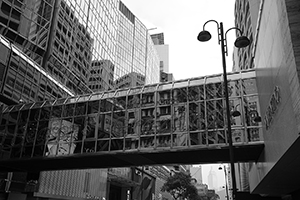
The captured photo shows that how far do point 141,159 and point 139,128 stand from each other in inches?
104

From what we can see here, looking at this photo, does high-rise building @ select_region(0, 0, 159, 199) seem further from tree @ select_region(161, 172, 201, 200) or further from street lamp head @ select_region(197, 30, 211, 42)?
street lamp head @ select_region(197, 30, 211, 42)

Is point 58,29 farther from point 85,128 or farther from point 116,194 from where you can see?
point 116,194

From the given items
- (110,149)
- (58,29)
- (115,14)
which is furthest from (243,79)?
(115,14)

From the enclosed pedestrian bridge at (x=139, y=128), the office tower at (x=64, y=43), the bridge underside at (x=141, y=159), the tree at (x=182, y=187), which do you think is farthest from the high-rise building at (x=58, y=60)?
the tree at (x=182, y=187)

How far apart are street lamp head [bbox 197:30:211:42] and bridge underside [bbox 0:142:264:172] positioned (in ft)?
24.8

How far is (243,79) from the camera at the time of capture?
767 inches

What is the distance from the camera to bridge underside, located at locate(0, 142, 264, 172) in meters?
19.2

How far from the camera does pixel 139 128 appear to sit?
71.7 ft

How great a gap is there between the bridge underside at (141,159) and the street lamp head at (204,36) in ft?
24.8

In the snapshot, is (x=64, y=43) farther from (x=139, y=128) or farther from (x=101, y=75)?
(x=139, y=128)

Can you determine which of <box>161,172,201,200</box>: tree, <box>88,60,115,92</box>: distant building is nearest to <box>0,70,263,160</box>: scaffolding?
<box>88,60,115,92</box>: distant building

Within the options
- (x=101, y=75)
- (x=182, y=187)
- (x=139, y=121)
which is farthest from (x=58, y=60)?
(x=182, y=187)

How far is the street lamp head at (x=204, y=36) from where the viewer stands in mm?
12573

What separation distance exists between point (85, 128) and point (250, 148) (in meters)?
12.5
